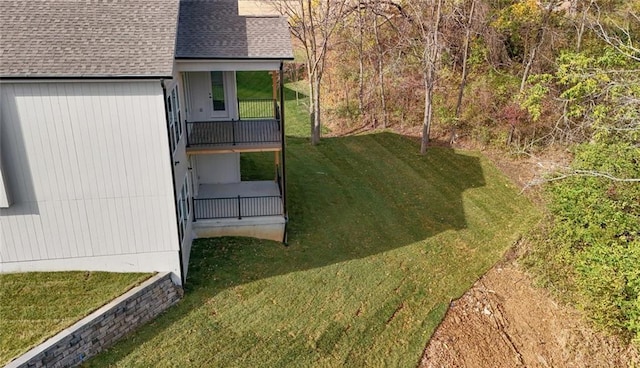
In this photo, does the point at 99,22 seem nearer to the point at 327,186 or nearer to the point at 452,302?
the point at 327,186

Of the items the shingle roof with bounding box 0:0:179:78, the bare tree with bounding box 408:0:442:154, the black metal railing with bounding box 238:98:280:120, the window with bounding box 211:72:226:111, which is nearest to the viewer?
the shingle roof with bounding box 0:0:179:78

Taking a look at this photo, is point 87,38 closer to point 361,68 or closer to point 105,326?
point 105,326

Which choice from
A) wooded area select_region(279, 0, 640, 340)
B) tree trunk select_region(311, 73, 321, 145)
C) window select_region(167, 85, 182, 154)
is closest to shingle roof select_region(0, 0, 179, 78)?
window select_region(167, 85, 182, 154)

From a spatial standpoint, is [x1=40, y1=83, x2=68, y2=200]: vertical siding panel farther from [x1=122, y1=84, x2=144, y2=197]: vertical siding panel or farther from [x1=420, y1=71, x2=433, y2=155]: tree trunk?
[x1=420, y1=71, x2=433, y2=155]: tree trunk

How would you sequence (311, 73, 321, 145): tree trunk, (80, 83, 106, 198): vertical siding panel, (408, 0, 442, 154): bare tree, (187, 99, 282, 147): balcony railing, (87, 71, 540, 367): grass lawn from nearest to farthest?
1. (80, 83, 106, 198): vertical siding panel
2. (87, 71, 540, 367): grass lawn
3. (187, 99, 282, 147): balcony railing
4. (408, 0, 442, 154): bare tree
5. (311, 73, 321, 145): tree trunk

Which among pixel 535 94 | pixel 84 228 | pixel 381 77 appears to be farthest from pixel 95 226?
pixel 381 77

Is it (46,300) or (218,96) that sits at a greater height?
(218,96)

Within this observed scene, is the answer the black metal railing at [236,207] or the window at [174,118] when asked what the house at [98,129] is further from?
the black metal railing at [236,207]
